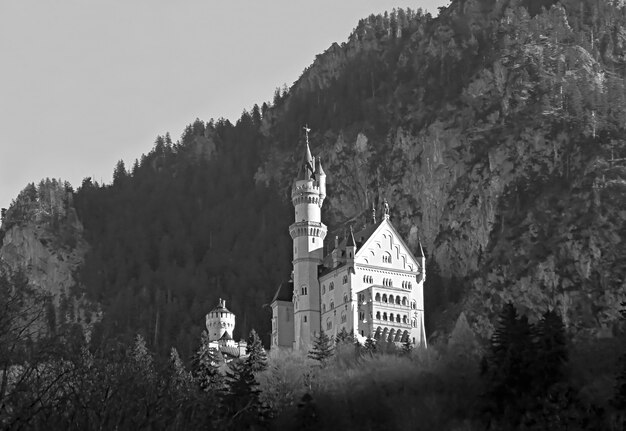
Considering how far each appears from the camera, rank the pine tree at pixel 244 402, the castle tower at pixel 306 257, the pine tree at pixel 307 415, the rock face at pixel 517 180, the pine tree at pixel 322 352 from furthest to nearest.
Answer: the rock face at pixel 517 180
the castle tower at pixel 306 257
the pine tree at pixel 322 352
the pine tree at pixel 307 415
the pine tree at pixel 244 402

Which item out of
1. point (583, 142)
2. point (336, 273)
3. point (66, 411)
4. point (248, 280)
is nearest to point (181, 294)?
point (248, 280)

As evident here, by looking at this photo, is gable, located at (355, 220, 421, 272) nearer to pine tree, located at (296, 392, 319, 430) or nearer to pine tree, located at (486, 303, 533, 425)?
pine tree, located at (296, 392, 319, 430)

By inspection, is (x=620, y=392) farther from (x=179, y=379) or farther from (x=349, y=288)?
(x=349, y=288)

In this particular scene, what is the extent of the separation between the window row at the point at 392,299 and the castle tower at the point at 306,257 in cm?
567

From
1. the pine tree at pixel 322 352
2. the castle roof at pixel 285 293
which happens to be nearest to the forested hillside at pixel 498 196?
the castle roof at pixel 285 293

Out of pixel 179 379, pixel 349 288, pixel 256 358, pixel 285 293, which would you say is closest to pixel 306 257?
pixel 285 293

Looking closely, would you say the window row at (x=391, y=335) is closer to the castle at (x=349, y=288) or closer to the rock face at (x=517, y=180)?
the castle at (x=349, y=288)

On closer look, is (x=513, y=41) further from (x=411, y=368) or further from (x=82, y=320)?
(x=411, y=368)

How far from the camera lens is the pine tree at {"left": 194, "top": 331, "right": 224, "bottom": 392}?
313ft

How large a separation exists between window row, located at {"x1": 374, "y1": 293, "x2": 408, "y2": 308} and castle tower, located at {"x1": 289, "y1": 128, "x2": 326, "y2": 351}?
5.67 metres

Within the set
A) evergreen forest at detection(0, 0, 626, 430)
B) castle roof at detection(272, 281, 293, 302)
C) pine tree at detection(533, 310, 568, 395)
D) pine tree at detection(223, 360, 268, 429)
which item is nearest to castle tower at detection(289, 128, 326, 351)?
castle roof at detection(272, 281, 293, 302)

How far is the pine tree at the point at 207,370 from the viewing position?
9531 centimetres

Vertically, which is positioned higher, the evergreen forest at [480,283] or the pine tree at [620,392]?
the evergreen forest at [480,283]

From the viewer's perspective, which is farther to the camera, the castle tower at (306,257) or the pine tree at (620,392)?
the castle tower at (306,257)
